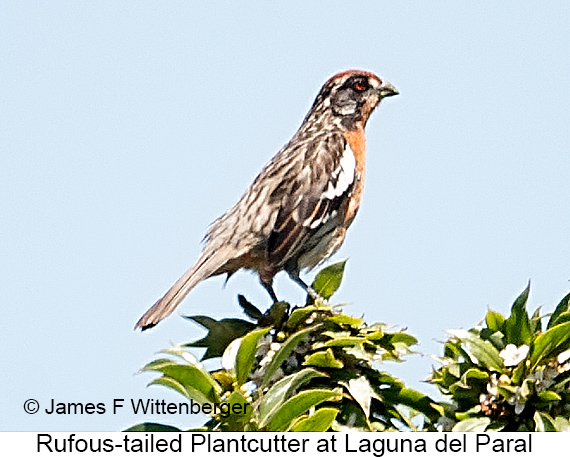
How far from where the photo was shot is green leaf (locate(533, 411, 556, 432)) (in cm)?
482

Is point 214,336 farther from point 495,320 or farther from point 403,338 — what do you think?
point 495,320

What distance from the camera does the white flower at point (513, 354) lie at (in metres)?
5.02

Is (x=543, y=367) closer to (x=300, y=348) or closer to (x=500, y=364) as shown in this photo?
(x=500, y=364)

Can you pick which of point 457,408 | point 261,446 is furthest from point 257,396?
point 457,408

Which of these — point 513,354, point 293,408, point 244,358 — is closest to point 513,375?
point 513,354

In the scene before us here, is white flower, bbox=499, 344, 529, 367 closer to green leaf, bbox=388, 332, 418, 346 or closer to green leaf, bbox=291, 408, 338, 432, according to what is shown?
green leaf, bbox=388, 332, 418, 346

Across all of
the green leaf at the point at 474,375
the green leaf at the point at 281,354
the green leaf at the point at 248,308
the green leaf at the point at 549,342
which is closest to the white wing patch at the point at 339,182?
the green leaf at the point at 248,308

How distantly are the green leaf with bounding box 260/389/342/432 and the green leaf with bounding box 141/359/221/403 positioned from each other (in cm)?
32

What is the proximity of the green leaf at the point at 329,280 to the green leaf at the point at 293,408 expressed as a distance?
1148mm

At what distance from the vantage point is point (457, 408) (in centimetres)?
518

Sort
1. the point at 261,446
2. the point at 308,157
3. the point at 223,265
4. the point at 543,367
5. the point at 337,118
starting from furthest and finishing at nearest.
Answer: the point at 337,118, the point at 308,157, the point at 223,265, the point at 543,367, the point at 261,446

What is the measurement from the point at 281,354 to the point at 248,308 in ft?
3.48

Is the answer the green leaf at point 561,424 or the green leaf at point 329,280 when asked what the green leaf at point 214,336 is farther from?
the green leaf at point 561,424

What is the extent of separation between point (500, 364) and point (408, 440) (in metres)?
0.54
